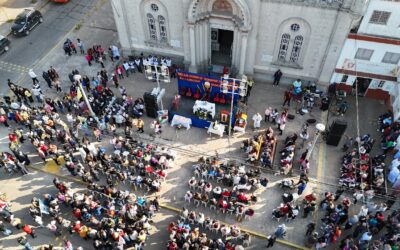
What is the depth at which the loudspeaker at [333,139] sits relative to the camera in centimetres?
2858

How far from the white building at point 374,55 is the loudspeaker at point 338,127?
5429 mm

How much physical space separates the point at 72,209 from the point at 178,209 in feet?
24.6

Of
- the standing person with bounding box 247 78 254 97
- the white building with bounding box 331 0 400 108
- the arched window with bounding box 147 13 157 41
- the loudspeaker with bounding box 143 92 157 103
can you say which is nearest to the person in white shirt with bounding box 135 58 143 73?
the arched window with bounding box 147 13 157 41

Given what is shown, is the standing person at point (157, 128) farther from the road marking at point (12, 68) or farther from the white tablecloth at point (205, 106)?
the road marking at point (12, 68)

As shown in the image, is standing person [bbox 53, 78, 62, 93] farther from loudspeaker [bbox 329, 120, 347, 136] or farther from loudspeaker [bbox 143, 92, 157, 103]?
loudspeaker [bbox 329, 120, 347, 136]

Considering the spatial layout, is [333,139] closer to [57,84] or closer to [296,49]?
[296,49]

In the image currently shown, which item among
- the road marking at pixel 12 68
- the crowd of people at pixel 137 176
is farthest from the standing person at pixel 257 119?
the road marking at pixel 12 68

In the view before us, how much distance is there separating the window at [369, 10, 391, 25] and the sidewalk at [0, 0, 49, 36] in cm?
3603

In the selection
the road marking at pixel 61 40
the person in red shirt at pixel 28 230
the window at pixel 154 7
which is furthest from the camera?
the road marking at pixel 61 40

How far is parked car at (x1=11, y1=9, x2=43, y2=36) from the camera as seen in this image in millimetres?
38969

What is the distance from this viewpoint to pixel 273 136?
29250 millimetres

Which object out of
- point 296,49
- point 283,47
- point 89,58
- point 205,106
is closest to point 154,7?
point 89,58

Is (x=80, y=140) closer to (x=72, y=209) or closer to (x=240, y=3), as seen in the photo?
(x=72, y=209)

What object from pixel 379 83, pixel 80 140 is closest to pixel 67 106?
pixel 80 140
